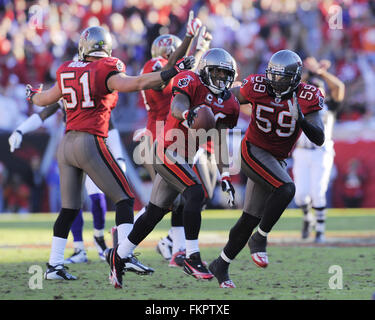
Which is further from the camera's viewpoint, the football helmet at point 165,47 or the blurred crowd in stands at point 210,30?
the blurred crowd in stands at point 210,30

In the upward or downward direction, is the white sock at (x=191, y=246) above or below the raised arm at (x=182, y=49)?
below

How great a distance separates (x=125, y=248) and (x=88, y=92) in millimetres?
1225

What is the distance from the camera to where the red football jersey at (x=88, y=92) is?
558 centimetres

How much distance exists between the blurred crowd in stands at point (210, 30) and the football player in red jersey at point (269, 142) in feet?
29.6

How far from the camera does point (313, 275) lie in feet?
20.2

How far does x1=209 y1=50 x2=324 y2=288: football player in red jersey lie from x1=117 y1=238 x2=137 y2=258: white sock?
2.20ft

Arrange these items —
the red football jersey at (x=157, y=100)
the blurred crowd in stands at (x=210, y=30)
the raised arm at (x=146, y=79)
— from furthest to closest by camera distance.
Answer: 1. the blurred crowd in stands at (x=210, y=30)
2. the red football jersey at (x=157, y=100)
3. the raised arm at (x=146, y=79)

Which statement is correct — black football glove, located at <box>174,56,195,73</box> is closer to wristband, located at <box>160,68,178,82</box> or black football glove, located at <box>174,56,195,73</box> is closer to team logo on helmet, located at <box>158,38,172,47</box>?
wristband, located at <box>160,68,178,82</box>

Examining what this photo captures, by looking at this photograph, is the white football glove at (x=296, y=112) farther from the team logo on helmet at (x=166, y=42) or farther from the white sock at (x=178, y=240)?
the team logo on helmet at (x=166, y=42)

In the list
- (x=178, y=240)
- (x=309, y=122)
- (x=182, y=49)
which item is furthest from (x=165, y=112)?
(x=309, y=122)

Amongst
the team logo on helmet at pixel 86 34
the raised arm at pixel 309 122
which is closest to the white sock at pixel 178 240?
the raised arm at pixel 309 122

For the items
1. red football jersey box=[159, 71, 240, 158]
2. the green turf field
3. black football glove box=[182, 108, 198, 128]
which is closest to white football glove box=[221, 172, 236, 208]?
red football jersey box=[159, 71, 240, 158]

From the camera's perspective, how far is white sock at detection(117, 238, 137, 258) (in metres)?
5.51
